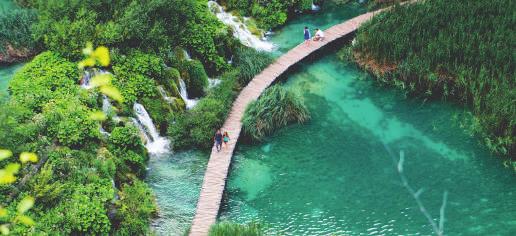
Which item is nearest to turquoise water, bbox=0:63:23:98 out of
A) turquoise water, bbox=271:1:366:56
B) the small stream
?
the small stream

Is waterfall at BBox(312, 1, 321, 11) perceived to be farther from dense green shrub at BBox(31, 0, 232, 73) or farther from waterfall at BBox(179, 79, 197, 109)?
waterfall at BBox(179, 79, 197, 109)

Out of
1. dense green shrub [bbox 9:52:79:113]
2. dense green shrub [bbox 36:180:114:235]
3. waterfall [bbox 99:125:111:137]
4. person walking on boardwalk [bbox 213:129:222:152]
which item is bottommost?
dense green shrub [bbox 36:180:114:235]

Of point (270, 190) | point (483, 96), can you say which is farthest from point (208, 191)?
point (483, 96)

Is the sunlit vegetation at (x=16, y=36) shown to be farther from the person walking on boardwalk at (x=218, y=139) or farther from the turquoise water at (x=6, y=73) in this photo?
the person walking on boardwalk at (x=218, y=139)

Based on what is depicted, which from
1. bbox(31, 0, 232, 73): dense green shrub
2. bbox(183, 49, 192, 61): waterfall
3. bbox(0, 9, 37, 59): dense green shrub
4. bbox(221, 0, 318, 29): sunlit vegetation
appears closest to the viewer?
bbox(31, 0, 232, 73): dense green shrub

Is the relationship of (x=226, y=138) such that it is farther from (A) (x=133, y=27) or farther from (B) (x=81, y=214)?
(B) (x=81, y=214)

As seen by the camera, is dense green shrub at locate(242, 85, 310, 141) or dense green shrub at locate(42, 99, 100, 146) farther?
dense green shrub at locate(242, 85, 310, 141)

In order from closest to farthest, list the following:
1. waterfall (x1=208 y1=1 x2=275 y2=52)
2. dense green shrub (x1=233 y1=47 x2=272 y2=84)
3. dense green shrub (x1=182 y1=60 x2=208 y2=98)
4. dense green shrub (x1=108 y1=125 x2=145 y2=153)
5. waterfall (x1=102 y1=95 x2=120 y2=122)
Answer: dense green shrub (x1=108 y1=125 x2=145 y2=153) → waterfall (x1=102 y1=95 x2=120 y2=122) → dense green shrub (x1=182 y1=60 x2=208 y2=98) → dense green shrub (x1=233 y1=47 x2=272 y2=84) → waterfall (x1=208 y1=1 x2=275 y2=52)
